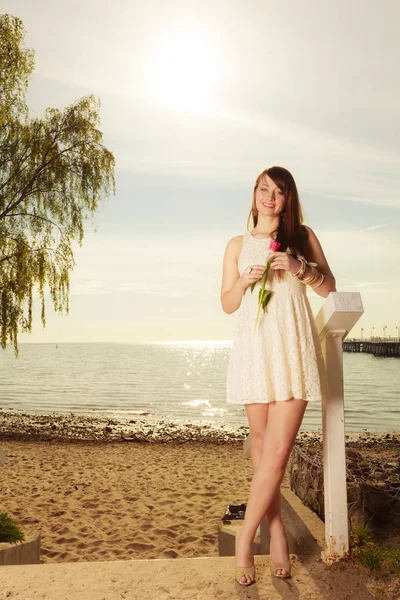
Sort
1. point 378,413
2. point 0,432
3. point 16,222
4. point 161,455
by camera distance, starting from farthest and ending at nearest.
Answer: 1. point 378,413
2. point 0,432
3. point 16,222
4. point 161,455

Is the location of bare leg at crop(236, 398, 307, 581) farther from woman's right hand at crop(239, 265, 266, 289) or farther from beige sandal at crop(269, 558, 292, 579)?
woman's right hand at crop(239, 265, 266, 289)

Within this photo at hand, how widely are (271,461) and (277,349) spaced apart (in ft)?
1.69

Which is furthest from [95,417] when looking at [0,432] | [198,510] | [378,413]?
[198,510]

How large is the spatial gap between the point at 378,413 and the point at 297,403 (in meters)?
20.4

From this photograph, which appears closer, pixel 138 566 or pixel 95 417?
pixel 138 566

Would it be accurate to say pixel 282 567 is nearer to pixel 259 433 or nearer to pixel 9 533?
pixel 259 433

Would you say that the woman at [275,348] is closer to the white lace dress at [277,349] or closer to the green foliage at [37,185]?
the white lace dress at [277,349]

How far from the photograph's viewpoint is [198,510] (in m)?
6.52

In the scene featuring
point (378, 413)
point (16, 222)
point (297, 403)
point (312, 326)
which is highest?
point (16, 222)

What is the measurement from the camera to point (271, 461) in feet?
8.35

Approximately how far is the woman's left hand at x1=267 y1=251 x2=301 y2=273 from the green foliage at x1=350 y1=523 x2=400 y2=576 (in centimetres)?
139

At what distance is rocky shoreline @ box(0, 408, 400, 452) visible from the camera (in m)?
13.2

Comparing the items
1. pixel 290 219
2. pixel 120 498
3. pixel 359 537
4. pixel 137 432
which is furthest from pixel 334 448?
pixel 137 432

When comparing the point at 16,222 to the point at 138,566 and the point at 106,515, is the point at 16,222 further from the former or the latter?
the point at 138,566
